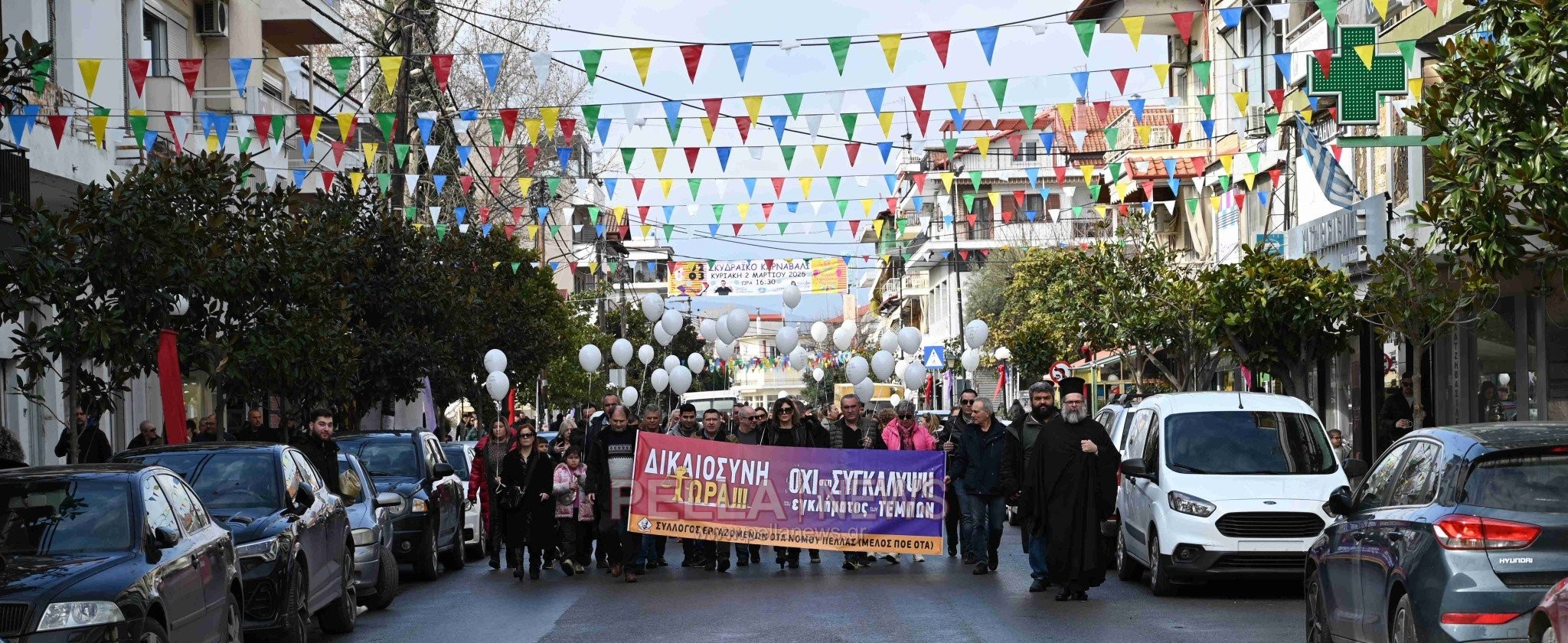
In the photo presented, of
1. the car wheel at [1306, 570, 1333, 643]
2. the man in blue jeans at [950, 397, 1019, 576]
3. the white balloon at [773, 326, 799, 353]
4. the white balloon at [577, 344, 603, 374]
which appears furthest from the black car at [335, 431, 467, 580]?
the white balloon at [773, 326, 799, 353]

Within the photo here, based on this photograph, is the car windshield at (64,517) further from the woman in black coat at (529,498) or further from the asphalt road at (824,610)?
the woman in black coat at (529,498)

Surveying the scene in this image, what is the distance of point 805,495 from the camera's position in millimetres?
18406

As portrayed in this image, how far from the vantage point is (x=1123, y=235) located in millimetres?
32938

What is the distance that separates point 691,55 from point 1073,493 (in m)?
6.86

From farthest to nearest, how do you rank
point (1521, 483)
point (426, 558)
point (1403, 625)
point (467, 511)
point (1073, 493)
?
point (467, 511) → point (426, 558) → point (1073, 493) → point (1403, 625) → point (1521, 483)

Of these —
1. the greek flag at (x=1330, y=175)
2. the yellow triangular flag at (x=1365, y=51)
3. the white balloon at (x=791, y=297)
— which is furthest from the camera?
the white balloon at (x=791, y=297)

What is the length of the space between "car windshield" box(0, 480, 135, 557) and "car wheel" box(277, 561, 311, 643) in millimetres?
2230

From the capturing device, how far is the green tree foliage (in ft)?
40.5

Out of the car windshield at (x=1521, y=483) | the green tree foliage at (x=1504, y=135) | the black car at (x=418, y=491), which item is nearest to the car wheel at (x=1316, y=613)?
the car windshield at (x=1521, y=483)

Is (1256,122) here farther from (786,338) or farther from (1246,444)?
(1246,444)

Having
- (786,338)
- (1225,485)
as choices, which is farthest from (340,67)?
(786,338)

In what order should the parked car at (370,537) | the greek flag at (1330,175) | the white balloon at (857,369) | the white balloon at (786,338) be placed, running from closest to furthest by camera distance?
the parked car at (370,537), the greek flag at (1330,175), the white balloon at (857,369), the white balloon at (786,338)

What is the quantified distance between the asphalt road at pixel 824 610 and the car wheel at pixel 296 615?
3.15 feet

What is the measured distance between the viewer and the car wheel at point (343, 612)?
13484mm
